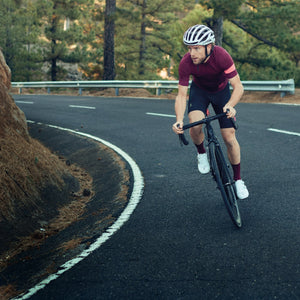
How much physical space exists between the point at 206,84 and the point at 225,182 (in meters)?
1.29

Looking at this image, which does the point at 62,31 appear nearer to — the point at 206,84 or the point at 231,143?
the point at 206,84

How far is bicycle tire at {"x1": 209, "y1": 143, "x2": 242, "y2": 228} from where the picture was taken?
5.33 meters

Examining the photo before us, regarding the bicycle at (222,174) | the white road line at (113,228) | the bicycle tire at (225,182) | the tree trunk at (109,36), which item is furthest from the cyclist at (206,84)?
the tree trunk at (109,36)

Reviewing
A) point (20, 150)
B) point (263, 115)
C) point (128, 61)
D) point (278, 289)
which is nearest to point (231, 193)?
point (278, 289)

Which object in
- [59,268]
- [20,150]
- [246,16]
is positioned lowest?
[59,268]

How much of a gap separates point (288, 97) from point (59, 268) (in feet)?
55.5

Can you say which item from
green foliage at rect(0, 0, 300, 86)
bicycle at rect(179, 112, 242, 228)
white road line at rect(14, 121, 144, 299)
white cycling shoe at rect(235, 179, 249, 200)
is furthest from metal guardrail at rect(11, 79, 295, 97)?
bicycle at rect(179, 112, 242, 228)

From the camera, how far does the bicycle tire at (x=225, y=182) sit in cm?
533

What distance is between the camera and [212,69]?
5.63m

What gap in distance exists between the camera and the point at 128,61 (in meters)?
48.8

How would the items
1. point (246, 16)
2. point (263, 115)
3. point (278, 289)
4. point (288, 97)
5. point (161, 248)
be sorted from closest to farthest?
point (278, 289), point (161, 248), point (263, 115), point (288, 97), point (246, 16)

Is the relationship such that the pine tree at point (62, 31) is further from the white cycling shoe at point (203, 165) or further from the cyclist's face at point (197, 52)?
the cyclist's face at point (197, 52)

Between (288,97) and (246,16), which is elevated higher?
(246,16)

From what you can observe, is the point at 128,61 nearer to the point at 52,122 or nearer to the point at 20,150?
the point at 52,122
